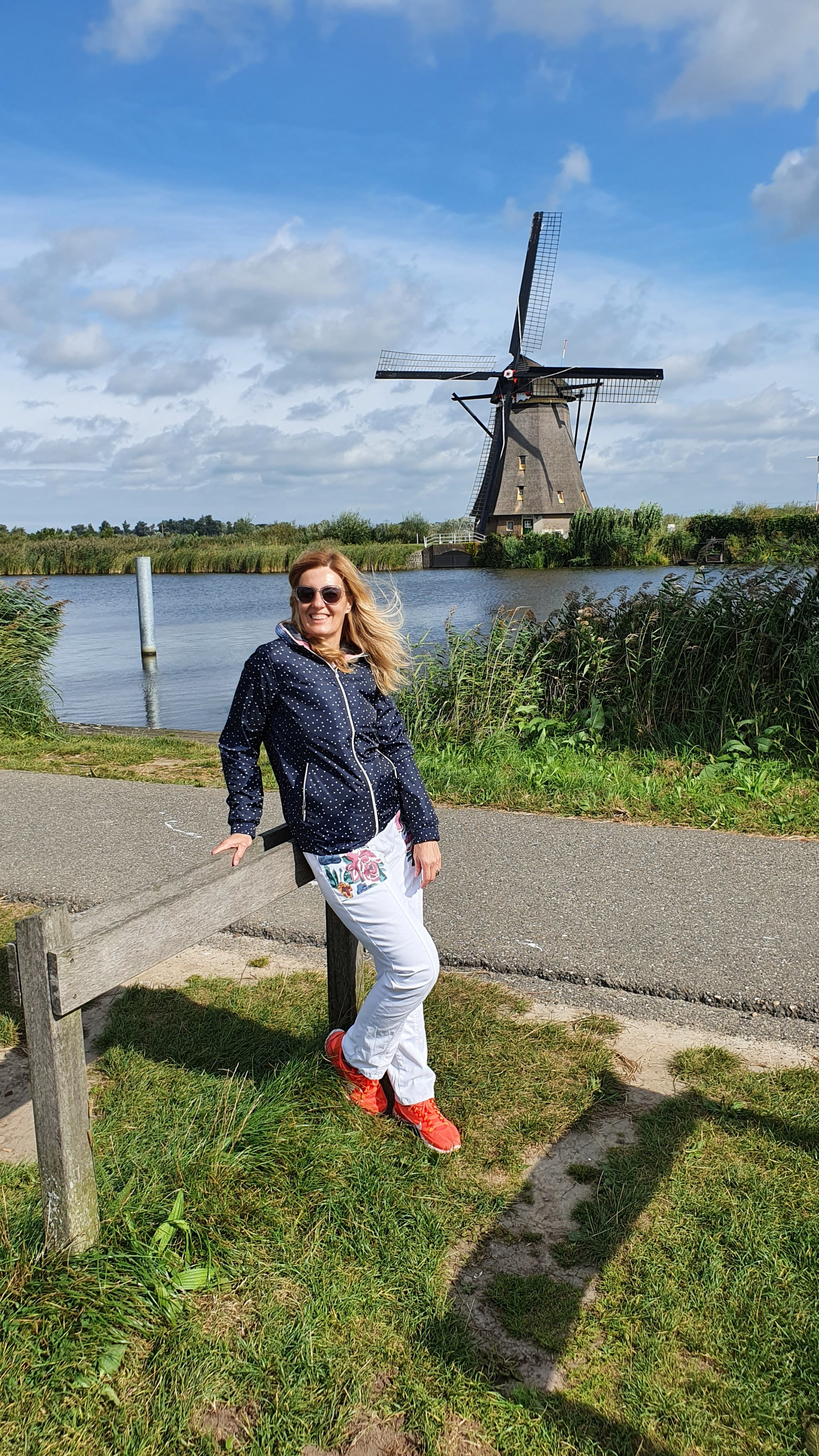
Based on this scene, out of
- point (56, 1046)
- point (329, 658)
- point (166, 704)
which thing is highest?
point (329, 658)

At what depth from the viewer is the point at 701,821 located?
22.2 feet

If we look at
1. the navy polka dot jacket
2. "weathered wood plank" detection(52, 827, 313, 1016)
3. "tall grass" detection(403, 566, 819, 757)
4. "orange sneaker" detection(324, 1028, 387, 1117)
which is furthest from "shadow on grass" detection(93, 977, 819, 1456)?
"tall grass" detection(403, 566, 819, 757)

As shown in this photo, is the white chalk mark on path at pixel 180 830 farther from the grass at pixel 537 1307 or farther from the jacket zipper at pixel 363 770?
the grass at pixel 537 1307

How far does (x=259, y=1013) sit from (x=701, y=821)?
381cm

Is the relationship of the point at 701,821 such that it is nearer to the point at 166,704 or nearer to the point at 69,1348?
the point at 69,1348

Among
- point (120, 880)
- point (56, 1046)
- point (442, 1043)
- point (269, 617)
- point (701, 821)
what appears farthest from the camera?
point (269, 617)

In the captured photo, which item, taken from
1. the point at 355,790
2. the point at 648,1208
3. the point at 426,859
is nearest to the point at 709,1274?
the point at 648,1208

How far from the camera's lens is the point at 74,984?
2.27 metres

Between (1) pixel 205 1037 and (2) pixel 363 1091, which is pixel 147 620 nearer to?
(1) pixel 205 1037

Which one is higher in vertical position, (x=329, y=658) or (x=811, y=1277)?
(x=329, y=658)

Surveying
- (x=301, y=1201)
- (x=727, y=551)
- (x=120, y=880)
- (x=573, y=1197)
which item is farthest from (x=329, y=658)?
(x=727, y=551)

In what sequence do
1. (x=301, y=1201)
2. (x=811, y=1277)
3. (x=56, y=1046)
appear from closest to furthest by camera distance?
(x=56, y=1046) → (x=811, y=1277) → (x=301, y=1201)

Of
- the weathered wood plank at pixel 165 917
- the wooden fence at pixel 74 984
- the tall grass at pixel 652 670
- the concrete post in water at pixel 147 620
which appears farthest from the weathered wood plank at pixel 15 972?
the concrete post in water at pixel 147 620

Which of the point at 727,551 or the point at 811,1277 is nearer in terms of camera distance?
the point at 811,1277
